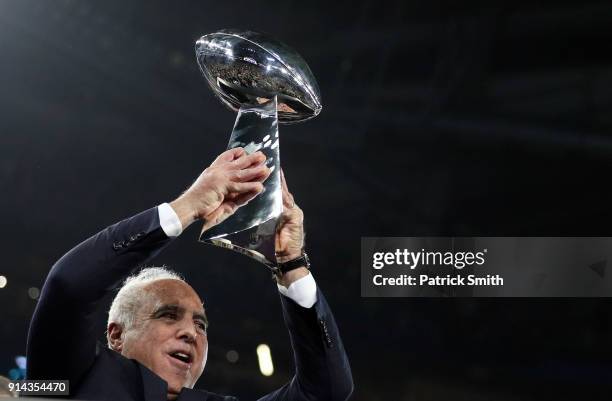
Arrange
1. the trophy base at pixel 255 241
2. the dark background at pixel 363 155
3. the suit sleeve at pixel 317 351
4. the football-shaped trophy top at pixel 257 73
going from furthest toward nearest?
the dark background at pixel 363 155, the suit sleeve at pixel 317 351, the football-shaped trophy top at pixel 257 73, the trophy base at pixel 255 241

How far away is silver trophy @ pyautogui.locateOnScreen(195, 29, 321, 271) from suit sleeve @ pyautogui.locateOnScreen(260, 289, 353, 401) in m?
0.13

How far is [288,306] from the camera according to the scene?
5.04ft

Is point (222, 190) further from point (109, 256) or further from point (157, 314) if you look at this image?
point (157, 314)

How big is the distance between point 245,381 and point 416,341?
0.77 m

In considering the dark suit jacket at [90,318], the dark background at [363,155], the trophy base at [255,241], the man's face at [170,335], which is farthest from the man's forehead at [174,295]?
the dark background at [363,155]

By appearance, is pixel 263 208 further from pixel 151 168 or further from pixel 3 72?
pixel 3 72

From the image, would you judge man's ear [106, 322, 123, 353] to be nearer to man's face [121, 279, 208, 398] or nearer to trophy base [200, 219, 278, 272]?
man's face [121, 279, 208, 398]

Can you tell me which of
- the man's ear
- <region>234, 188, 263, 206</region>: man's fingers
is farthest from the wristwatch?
the man's ear

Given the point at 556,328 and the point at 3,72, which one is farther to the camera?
the point at 3,72

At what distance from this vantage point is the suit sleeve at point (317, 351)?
1538 millimetres

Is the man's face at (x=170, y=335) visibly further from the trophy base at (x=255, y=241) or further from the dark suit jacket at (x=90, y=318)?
the trophy base at (x=255, y=241)

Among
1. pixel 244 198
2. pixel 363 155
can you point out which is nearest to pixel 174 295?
pixel 244 198

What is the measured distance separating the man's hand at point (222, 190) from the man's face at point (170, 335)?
0.34 metres

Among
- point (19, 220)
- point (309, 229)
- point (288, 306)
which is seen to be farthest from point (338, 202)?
point (288, 306)
